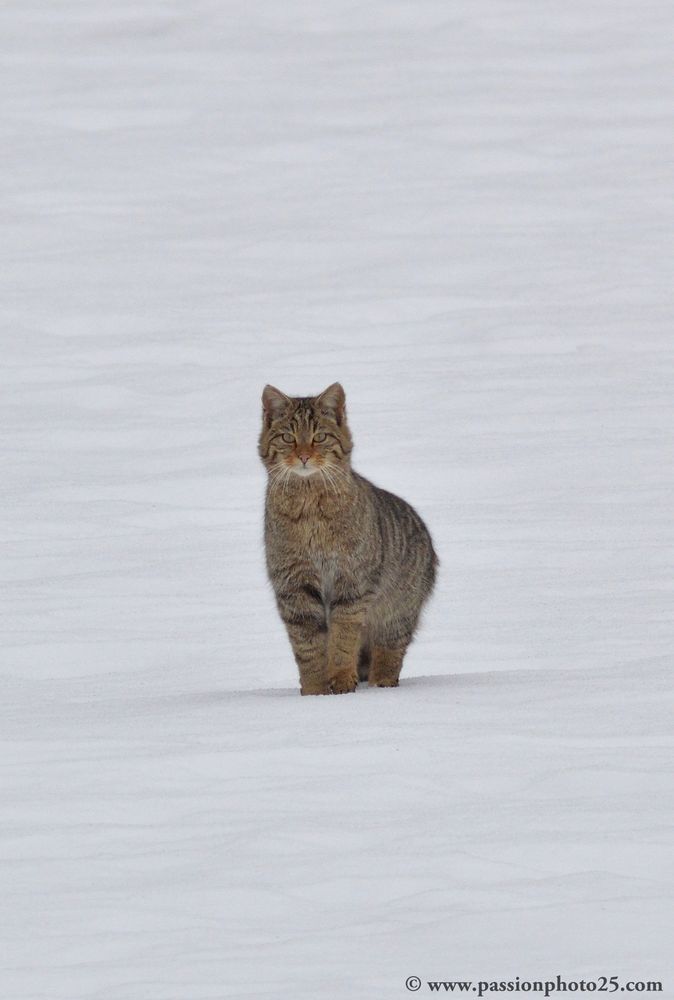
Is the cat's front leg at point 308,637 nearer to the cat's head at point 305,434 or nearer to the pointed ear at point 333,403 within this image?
the cat's head at point 305,434

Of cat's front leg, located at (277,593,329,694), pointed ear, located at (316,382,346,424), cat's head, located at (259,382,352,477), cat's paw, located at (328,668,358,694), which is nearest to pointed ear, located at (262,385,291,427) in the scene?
cat's head, located at (259,382,352,477)

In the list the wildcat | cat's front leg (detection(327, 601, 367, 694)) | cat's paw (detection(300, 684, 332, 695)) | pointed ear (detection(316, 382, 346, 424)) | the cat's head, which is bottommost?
cat's paw (detection(300, 684, 332, 695))

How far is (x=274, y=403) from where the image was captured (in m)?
7.22

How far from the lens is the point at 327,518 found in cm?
701

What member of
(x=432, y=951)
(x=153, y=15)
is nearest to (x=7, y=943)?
(x=432, y=951)

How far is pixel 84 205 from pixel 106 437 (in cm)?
546

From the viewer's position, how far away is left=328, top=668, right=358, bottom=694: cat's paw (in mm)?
7133

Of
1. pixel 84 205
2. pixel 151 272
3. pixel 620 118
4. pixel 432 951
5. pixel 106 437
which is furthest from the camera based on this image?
pixel 620 118

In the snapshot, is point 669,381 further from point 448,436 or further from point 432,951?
point 432,951

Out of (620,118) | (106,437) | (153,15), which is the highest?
(153,15)

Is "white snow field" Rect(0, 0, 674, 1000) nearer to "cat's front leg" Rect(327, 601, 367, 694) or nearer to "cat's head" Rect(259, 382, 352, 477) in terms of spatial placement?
"cat's front leg" Rect(327, 601, 367, 694)

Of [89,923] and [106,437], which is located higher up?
[106,437]

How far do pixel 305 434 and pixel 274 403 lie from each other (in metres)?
0.27

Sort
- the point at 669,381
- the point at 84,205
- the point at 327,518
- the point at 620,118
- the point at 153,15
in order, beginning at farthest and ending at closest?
the point at 153,15
the point at 620,118
the point at 84,205
the point at 669,381
the point at 327,518
